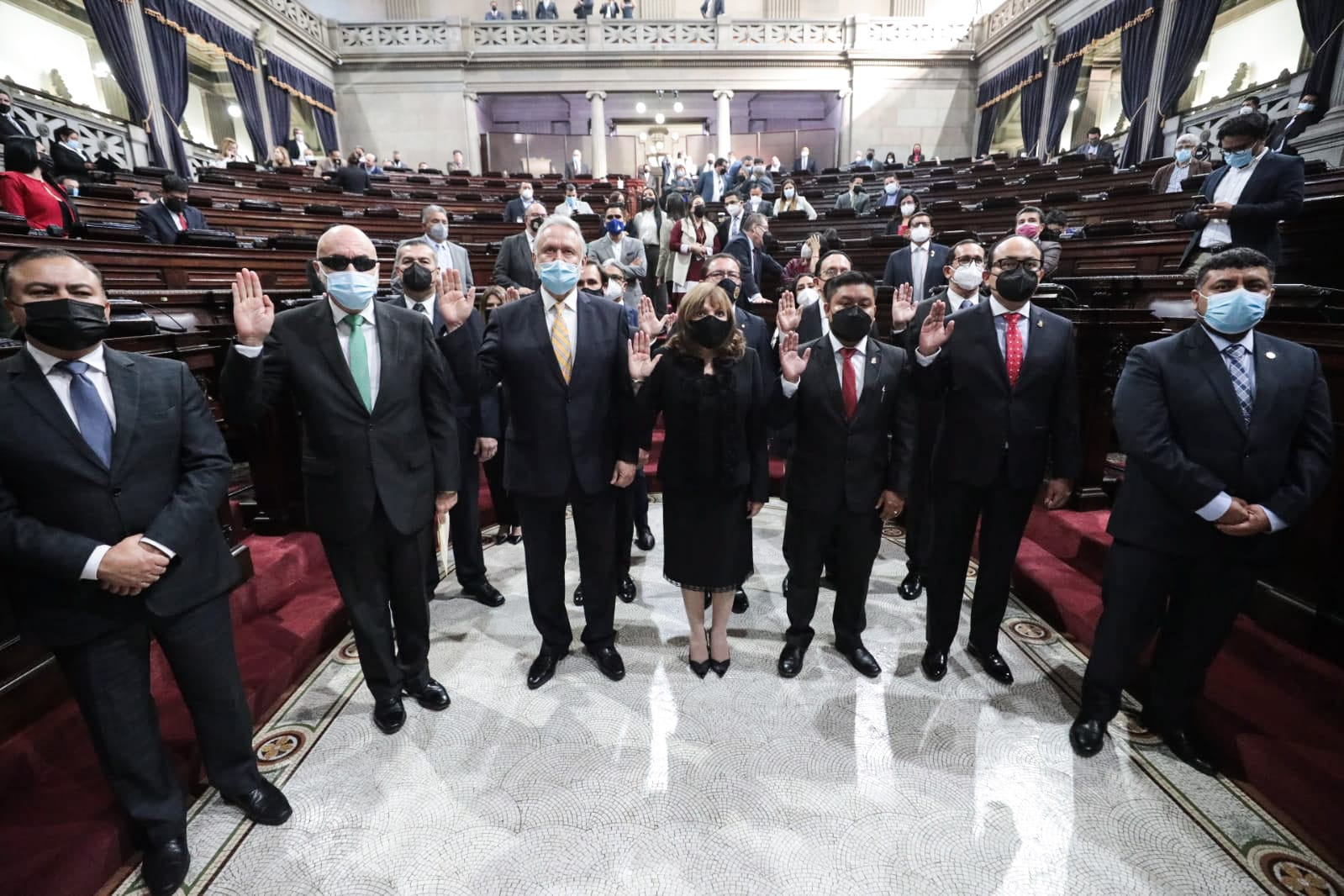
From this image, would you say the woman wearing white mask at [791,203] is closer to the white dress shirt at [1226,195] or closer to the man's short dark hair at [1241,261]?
the white dress shirt at [1226,195]

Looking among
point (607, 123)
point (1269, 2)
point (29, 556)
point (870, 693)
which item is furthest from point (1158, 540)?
point (607, 123)

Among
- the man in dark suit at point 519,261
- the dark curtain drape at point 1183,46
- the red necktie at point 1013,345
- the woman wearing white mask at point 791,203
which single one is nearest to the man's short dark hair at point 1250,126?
the red necktie at point 1013,345

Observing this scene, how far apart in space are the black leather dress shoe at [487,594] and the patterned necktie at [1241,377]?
275 cm

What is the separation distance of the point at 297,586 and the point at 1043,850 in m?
2.86

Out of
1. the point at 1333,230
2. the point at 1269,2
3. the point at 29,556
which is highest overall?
the point at 1269,2

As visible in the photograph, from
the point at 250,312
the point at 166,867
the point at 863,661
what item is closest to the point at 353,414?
the point at 250,312

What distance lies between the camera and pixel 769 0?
16.5 m

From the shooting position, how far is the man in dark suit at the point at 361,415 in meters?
1.69

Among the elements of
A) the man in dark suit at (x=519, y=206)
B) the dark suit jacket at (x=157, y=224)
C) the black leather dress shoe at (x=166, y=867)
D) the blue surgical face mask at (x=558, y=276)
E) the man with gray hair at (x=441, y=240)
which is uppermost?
the man in dark suit at (x=519, y=206)

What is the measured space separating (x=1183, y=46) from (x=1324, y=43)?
2.74m

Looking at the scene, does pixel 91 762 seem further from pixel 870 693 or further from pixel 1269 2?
pixel 1269 2

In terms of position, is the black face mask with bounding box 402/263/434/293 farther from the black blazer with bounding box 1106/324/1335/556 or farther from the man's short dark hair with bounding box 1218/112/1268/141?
the man's short dark hair with bounding box 1218/112/1268/141

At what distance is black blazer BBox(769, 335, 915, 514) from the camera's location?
6.82 ft

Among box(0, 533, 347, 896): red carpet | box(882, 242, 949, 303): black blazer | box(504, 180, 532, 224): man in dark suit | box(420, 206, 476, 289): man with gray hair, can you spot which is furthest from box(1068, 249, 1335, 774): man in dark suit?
box(504, 180, 532, 224): man in dark suit
